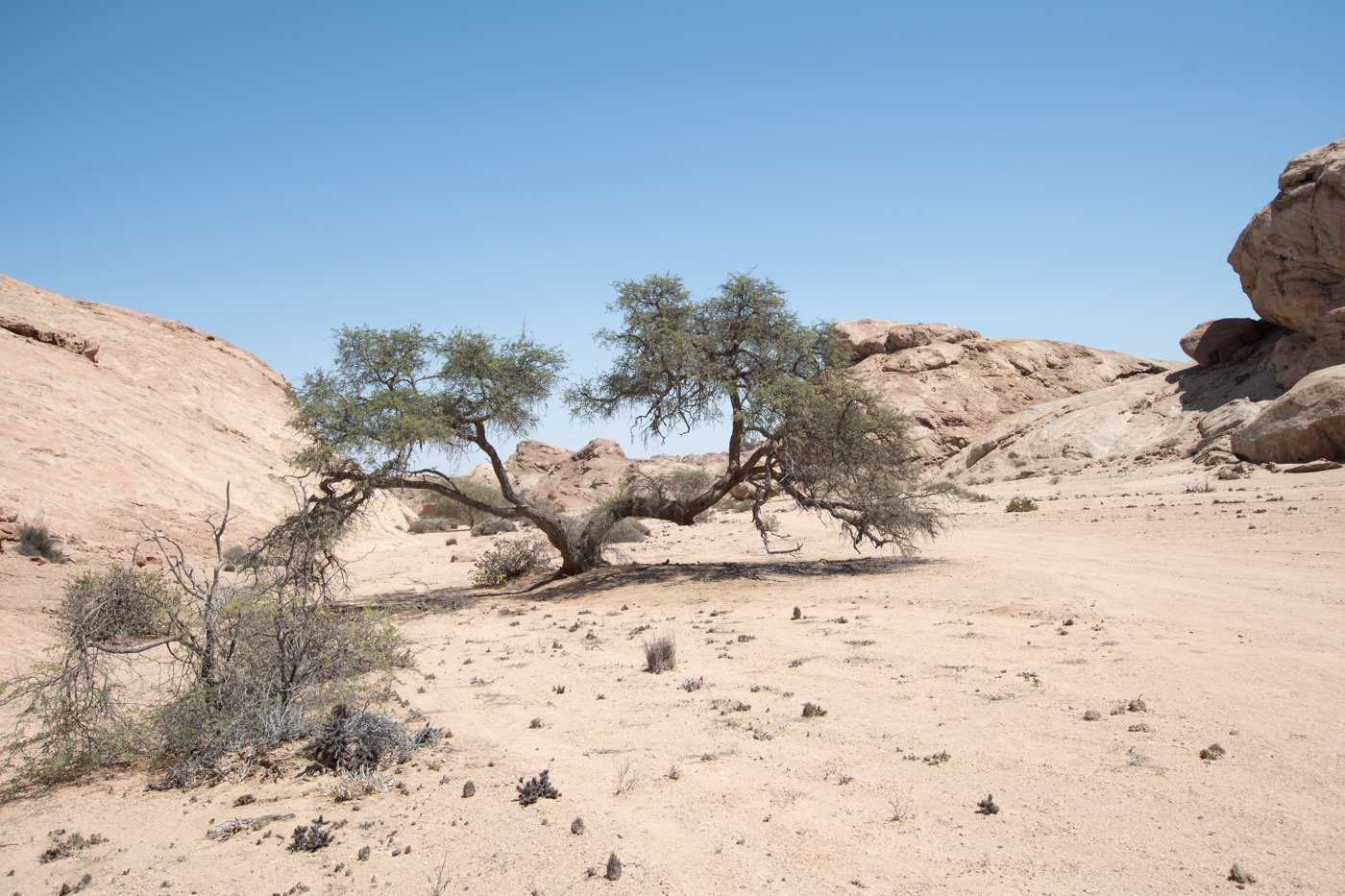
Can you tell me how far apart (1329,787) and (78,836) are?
22.8 feet

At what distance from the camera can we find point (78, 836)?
4.18 meters

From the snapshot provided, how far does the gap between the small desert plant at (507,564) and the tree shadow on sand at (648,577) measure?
36 cm

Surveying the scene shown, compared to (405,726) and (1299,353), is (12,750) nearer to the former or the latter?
(405,726)

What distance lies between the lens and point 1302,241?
1036 inches

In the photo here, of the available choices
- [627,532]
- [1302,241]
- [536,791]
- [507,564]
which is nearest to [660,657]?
[536,791]

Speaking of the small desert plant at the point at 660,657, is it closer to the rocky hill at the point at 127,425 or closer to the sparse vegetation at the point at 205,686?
the sparse vegetation at the point at 205,686

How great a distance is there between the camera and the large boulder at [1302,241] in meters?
25.4

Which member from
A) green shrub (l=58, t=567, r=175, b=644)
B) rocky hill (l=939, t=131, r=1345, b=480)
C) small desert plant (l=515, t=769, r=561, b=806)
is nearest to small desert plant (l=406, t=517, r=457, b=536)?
green shrub (l=58, t=567, r=175, b=644)

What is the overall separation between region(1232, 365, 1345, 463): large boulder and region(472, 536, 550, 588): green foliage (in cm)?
2018

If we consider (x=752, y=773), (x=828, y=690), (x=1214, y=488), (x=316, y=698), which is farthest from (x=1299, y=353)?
(x=316, y=698)

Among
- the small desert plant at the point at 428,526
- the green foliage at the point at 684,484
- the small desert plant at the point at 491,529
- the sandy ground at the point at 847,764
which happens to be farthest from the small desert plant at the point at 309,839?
the small desert plant at the point at 428,526

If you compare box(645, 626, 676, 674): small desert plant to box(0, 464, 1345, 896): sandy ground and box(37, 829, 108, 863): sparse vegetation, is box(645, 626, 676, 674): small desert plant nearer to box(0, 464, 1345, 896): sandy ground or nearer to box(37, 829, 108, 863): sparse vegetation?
box(0, 464, 1345, 896): sandy ground

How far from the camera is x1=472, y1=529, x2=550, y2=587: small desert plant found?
16406 mm

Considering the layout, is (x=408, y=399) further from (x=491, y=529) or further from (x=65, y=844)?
(x=491, y=529)
